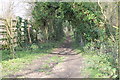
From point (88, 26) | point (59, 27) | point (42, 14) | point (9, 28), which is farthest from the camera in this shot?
point (59, 27)

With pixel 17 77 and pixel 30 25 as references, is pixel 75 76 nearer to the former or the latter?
pixel 17 77

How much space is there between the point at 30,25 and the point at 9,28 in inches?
171

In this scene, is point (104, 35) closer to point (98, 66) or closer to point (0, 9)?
point (98, 66)

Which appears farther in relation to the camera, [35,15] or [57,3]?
[35,15]

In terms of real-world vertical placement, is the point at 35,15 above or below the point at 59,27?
above

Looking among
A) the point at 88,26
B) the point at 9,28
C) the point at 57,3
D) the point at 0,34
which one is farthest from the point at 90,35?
the point at 0,34

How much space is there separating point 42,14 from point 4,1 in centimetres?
340

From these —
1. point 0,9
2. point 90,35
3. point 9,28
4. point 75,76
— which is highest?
point 0,9

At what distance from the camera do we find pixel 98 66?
4.11 metres

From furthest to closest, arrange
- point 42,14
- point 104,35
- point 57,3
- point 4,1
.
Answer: point 42,14 → point 57,3 → point 4,1 → point 104,35

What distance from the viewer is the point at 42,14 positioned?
9484 millimetres

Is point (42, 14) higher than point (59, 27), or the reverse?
point (42, 14)

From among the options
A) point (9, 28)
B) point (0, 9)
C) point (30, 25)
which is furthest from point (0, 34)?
point (30, 25)

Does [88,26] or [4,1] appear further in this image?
[88,26]
